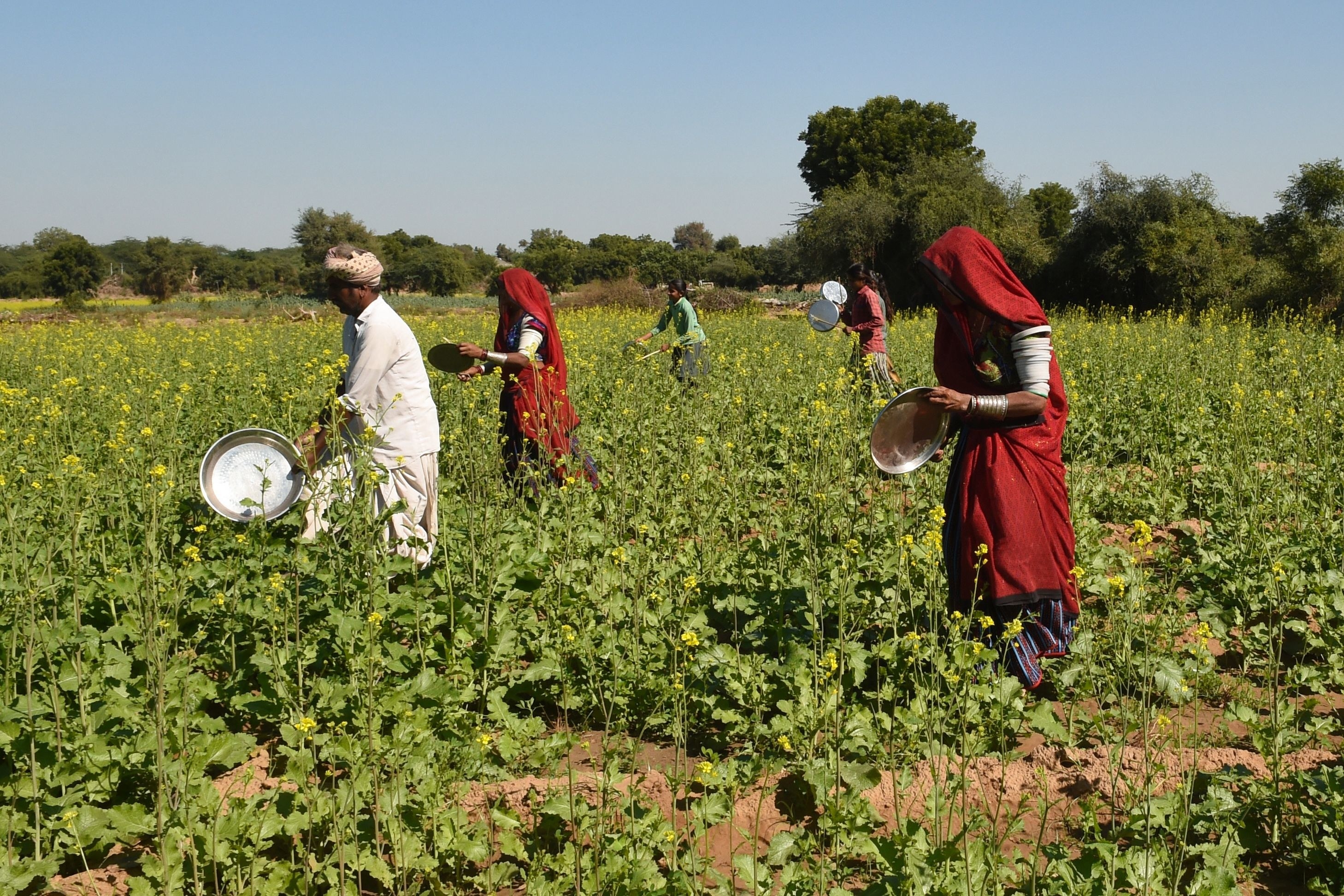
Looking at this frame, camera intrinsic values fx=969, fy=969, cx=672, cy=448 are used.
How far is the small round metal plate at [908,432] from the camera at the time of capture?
11.5 feet

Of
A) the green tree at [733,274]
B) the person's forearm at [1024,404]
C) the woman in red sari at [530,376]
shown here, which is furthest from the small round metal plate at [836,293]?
the green tree at [733,274]

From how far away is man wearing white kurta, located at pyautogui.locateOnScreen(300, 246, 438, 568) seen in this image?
4.36m

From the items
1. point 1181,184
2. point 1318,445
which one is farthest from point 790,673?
point 1181,184

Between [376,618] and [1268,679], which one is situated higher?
[376,618]

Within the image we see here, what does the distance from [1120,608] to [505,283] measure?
449 cm

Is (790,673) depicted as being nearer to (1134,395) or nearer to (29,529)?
(29,529)

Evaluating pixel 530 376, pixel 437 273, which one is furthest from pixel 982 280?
pixel 437 273

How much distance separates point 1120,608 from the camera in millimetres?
2986

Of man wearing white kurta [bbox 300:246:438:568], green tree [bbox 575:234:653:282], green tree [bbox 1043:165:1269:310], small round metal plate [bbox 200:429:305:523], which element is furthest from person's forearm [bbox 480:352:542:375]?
green tree [bbox 575:234:653:282]

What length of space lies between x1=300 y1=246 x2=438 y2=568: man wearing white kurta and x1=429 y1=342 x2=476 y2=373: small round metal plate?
80 cm

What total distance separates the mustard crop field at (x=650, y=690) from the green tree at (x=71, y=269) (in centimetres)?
7005

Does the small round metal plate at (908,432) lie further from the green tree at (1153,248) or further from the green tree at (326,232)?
the green tree at (326,232)

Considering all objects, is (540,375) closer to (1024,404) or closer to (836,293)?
(1024,404)

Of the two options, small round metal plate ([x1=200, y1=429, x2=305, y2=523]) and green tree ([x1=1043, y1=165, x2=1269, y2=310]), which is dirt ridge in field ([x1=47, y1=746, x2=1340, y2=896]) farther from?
green tree ([x1=1043, y1=165, x2=1269, y2=310])
